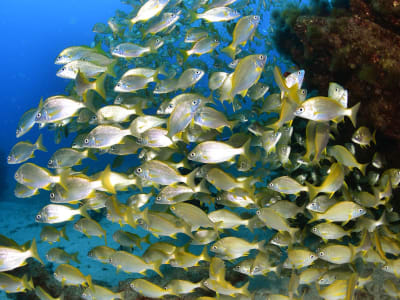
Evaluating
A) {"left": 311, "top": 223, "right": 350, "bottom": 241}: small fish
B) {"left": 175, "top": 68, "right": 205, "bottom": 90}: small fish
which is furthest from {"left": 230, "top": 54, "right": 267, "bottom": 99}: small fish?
{"left": 311, "top": 223, "right": 350, "bottom": 241}: small fish

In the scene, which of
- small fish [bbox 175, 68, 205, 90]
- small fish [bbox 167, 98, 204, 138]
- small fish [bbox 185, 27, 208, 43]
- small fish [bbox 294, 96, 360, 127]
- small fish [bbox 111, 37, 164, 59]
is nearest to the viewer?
small fish [bbox 294, 96, 360, 127]

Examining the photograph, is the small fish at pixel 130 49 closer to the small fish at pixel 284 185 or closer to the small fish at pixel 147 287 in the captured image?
the small fish at pixel 284 185

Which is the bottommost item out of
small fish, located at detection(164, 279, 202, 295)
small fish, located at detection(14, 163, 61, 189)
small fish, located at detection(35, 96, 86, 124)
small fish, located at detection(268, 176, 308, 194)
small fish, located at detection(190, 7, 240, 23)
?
small fish, located at detection(164, 279, 202, 295)

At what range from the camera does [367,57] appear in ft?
14.1

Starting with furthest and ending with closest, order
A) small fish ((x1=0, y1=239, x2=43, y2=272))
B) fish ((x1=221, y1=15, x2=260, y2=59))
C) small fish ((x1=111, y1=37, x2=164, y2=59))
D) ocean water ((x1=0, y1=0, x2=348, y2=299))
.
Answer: ocean water ((x1=0, y1=0, x2=348, y2=299)) < small fish ((x1=111, y1=37, x2=164, y2=59)) < fish ((x1=221, y1=15, x2=260, y2=59)) < small fish ((x1=0, y1=239, x2=43, y2=272))

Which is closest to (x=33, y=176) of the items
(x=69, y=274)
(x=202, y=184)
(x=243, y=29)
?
(x=69, y=274)

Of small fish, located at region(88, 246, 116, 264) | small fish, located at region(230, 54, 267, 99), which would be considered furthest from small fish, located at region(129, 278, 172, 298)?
small fish, located at region(230, 54, 267, 99)

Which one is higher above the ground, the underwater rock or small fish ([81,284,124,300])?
the underwater rock

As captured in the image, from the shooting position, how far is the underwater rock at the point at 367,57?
13.5 feet

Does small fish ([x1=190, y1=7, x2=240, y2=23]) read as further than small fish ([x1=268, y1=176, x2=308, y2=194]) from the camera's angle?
Yes

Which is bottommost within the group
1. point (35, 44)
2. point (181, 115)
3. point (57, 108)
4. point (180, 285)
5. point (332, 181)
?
point (180, 285)

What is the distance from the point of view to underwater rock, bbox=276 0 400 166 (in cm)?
411

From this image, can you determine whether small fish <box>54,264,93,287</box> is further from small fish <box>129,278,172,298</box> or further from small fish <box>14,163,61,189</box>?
small fish <box>14,163,61,189</box>

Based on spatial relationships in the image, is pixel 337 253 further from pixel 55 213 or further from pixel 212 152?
pixel 55 213
